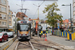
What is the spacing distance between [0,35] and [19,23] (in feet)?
12.1

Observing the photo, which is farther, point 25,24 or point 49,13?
point 49,13

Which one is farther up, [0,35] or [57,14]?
[57,14]

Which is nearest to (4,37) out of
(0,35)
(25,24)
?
(0,35)

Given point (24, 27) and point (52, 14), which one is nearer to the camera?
point (24, 27)

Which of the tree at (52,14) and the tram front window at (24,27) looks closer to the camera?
the tram front window at (24,27)

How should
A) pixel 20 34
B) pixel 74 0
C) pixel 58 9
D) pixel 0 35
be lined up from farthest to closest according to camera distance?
pixel 74 0 → pixel 58 9 → pixel 20 34 → pixel 0 35

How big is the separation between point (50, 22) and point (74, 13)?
11.1 m

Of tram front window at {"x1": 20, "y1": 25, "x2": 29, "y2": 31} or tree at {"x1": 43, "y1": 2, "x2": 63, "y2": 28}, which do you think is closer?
tram front window at {"x1": 20, "y1": 25, "x2": 29, "y2": 31}

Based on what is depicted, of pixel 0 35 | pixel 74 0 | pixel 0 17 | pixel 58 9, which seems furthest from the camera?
pixel 74 0

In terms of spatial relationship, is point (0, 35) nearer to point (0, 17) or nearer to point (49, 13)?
point (0, 17)

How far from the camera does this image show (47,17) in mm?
35656

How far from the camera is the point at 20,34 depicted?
745 inches

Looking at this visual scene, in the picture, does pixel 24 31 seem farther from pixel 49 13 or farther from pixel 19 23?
pixel 49 13

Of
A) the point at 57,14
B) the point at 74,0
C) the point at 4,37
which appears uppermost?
the point at 74,0
